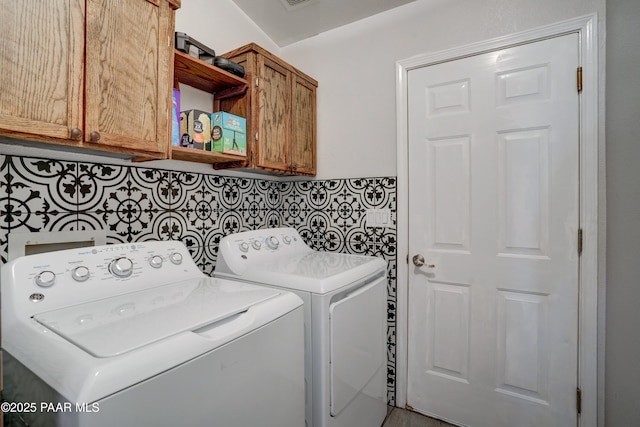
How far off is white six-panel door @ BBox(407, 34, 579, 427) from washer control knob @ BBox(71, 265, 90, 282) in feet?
5.48

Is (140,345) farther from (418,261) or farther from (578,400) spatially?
(578,400)

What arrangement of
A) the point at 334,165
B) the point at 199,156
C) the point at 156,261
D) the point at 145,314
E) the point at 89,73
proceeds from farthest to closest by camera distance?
the point at 334,165 < the point at 199,156 < the point at 156,261 < the point at 89,73 < the point at 145,314

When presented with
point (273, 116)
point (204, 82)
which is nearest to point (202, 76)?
point (204, 82)

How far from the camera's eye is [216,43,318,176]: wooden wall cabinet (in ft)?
5.82

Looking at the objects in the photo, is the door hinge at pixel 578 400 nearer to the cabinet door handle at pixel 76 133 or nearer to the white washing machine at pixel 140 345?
the white washing machine at pixel 140 345

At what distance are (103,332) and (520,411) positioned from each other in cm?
205

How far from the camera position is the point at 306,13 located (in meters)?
2.12

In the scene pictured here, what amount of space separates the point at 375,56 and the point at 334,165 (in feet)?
2.56

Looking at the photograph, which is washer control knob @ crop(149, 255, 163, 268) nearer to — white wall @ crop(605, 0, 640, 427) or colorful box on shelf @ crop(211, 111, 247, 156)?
colorful box on shelf @ crop(211, 111, 247, 156)

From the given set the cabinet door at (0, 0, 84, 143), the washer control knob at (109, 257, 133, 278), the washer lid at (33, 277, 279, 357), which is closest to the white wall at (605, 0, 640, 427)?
the washer lid at (33, 277, 279, 357)

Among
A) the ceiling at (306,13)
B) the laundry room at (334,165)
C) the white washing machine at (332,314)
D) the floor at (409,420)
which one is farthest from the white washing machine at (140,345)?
the ceiling at (306,13)

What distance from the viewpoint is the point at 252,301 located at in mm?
1089

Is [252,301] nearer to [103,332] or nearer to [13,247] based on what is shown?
[103,332]

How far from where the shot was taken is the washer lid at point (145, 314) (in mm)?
779
